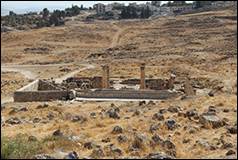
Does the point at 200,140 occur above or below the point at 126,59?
above

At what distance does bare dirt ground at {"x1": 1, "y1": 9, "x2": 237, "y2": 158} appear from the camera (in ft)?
63.2

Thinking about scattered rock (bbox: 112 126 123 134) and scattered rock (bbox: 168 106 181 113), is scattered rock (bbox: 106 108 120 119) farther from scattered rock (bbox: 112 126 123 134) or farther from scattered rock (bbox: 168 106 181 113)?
scattered rock (bbox: 112 126 123 134)

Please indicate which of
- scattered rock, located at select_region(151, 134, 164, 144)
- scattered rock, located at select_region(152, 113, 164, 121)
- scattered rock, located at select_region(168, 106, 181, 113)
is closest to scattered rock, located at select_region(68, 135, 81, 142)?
scattered rock, located at select_region(151, 134, 164, 144)

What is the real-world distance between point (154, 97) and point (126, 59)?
3077 centimetres

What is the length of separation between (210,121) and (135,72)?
3033cm

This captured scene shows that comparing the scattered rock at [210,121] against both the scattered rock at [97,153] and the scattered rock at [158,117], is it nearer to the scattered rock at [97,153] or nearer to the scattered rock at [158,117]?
the scattered rock at [158,117]

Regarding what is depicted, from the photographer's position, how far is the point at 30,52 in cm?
7912

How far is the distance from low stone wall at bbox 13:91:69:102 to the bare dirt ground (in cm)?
267

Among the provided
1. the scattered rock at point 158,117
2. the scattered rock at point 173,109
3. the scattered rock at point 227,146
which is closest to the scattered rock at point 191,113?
the scattered rock at point 173,109

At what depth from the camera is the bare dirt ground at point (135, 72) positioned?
19266mm

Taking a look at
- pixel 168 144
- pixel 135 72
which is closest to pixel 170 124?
pixel 168 144

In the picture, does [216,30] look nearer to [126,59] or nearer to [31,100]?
[126,59]

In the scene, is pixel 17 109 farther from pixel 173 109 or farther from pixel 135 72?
pixel 135 72

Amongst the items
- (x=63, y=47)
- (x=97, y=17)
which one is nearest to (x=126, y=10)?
(x=97, y=17)
